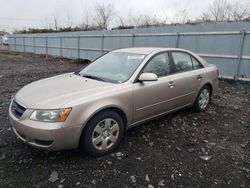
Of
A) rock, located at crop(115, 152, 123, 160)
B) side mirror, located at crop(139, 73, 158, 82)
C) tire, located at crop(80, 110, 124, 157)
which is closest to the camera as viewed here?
tire, located at crop(80, 110, 124, 157)

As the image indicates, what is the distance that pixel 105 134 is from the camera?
10.6ft

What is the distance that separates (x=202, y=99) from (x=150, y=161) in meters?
2.47

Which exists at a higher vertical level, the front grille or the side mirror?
the side mirror

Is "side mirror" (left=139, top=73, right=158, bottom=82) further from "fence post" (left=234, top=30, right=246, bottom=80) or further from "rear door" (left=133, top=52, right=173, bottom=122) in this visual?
"fence post" (left=234, top=30, right=246, bottom=80)

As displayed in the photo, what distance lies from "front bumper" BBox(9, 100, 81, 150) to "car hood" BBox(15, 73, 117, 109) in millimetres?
206

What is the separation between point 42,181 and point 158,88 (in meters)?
2.19

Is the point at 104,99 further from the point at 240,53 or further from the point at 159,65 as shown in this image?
the point at 240,53

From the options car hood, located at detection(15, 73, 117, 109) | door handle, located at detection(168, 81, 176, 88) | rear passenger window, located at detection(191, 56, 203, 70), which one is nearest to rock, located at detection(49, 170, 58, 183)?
car hood, located at detection(15, 73, 117, 109)

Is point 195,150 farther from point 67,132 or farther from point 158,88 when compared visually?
point 67,132

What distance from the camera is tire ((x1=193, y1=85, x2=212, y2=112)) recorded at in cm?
496

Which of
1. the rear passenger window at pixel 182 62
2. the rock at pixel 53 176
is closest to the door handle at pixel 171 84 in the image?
the rear passenger window at pixel 182 62

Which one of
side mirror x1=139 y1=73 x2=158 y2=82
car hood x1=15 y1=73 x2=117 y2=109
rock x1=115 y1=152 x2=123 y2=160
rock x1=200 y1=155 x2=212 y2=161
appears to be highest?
side mirror x1=139 y1=73 x2=158 y2=82

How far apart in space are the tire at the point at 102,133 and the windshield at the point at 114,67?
0.62 meters

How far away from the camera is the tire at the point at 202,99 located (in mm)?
4957
